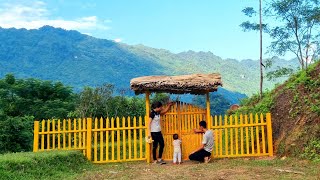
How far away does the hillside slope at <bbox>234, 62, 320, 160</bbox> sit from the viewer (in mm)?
10316

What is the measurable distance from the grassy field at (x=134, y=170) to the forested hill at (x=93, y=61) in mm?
100703

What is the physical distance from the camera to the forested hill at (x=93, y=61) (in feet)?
379

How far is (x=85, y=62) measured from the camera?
126 meters

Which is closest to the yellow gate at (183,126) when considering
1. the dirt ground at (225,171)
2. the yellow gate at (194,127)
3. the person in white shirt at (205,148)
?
the yellow gate at (194,127)

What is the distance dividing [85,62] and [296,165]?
395ft

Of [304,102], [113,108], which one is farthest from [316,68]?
[113,108]

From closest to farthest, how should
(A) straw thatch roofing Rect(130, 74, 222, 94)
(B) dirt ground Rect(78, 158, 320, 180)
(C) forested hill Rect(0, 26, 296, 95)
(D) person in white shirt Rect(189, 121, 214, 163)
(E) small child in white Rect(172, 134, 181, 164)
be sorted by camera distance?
(B) dirt ground Rect(78, 158, 320, 180) → (D) person in white shirt Rect(189, 121, 214, 163) → (E) small child in white Rect(172, 134, 181, 164) → (A) straw thatch roofing Rect(130, 74, 222, 94) → (C) forested hill Rect(0, 26, 296, 95)

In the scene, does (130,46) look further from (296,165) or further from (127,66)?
(296,165)

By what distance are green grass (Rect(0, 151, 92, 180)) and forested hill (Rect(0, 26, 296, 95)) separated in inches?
3967

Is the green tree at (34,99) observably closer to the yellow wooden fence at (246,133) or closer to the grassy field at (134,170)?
the grassy field at (134,170)

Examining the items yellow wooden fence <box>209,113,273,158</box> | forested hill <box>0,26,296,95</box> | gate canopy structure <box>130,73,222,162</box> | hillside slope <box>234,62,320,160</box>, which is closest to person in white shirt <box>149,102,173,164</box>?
gate canopy structure <box>130,73,222,162</box>

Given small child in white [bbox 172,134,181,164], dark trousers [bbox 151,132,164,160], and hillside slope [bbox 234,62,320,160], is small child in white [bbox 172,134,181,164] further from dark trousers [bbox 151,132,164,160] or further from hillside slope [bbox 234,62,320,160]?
hillside slope [bbox 234,62,320,160]

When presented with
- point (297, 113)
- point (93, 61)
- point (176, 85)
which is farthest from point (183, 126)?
point (93, 61)

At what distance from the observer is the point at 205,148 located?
1052 cm
